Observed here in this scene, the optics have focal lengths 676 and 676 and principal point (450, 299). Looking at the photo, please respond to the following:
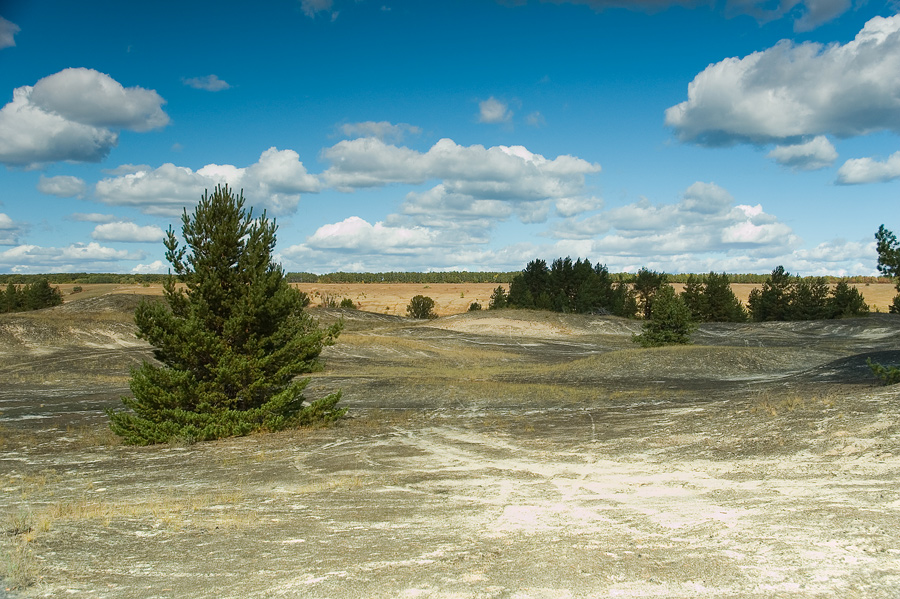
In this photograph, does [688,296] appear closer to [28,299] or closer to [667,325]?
[667,325]

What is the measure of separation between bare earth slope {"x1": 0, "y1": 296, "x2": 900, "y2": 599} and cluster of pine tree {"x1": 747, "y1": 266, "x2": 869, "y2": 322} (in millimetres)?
59276

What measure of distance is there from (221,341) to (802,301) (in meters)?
76.1

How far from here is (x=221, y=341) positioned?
16.2 meters

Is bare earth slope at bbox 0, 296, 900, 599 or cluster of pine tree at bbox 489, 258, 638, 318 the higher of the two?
cluster of pine tree at bbox 489, 258, 638, 318

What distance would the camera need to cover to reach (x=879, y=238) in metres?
18.3

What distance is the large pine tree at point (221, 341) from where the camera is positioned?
15805 mm

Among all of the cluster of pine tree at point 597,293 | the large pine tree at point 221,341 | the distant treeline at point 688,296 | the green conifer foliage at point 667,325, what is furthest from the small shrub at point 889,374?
the cluster of pine tree at point 597,293

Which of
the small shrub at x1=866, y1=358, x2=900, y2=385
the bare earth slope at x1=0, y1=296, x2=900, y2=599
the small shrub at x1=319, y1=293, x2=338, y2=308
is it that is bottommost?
the bare earth slope at x1=0, y1=296, x2=900, y2=599

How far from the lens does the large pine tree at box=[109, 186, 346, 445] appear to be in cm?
1580

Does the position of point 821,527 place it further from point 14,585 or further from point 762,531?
point 14,585

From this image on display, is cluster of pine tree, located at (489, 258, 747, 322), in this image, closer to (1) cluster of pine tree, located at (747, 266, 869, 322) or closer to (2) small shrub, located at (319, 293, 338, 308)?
(1) cluster of pine tree, located at (747, 266, 869, 322)

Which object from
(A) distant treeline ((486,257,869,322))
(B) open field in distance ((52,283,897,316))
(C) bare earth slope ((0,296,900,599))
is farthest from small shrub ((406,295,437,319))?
(C) bare earth slope ((0,296,900,599))

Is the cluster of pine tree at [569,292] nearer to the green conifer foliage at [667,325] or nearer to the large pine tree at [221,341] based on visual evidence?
the green conifer foliage at [667,325]

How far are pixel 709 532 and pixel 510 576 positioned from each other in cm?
253
